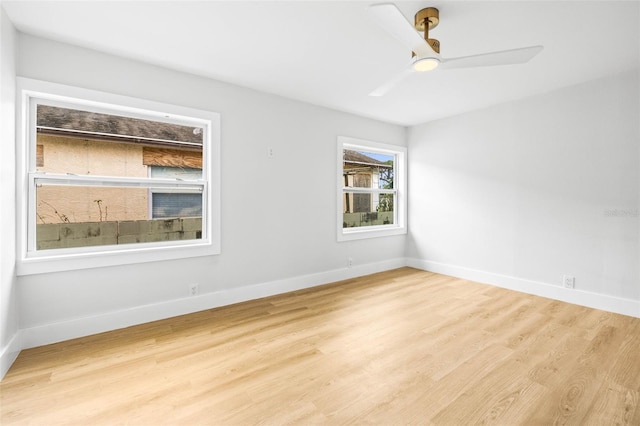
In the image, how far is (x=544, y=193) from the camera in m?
3.61

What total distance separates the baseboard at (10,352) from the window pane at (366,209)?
12.0ft

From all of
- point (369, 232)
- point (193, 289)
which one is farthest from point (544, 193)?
point (193, 289)

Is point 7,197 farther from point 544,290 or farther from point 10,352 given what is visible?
point 544,290

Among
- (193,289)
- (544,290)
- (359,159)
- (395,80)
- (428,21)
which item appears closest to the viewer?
(428,21)

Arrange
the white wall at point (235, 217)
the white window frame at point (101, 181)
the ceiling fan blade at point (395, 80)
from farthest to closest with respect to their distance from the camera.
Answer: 1. the white wall at point (235, 217)
2. the white window frame at point (101, 181)
3. the ceiling fan blade at point (395, 80)

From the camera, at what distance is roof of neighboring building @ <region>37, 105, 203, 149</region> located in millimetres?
2523

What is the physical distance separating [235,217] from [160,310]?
1.21 m

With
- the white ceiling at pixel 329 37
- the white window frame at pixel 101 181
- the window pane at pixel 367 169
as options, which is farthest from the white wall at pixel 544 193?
the white window frame at pixel 101 181

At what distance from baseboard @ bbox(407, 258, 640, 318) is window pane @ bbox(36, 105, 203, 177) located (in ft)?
13.0

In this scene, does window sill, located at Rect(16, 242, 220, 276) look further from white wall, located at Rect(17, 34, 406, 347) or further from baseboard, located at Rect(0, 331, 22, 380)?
baseboard, located at Rect(0, 331, 22, 380)

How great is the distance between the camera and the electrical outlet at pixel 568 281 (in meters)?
3.38

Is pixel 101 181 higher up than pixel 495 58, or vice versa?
pixel 495 58

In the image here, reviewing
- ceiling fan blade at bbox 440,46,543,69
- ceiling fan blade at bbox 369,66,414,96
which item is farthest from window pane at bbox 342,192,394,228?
ceiling fan blade at bbox 440,46,543,69

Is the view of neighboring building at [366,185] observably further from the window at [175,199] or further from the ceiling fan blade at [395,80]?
the window at [175,199]
